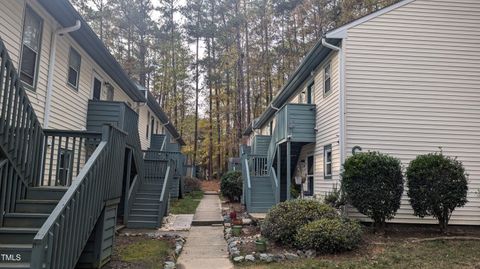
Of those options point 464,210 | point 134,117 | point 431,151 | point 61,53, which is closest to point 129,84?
point 134,117

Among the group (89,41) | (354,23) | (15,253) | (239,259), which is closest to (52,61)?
(89,41)

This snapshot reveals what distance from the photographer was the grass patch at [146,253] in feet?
22.9

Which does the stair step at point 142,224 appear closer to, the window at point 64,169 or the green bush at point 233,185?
the window at point 64,169

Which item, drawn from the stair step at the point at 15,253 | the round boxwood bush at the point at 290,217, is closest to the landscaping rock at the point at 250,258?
the round boxwood bush at the point at 290,217

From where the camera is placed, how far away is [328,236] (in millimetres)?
7578

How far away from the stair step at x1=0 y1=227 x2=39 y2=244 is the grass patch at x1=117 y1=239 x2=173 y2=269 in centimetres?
239

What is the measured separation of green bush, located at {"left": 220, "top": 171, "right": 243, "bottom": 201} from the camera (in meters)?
19.1

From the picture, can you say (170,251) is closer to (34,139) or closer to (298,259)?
(298,259)

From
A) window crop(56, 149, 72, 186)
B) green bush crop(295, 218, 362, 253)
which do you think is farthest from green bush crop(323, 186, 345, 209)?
window crop(56, 149, 72, 186)

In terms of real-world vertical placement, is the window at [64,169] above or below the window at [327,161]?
below

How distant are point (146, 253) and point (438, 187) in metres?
6.89

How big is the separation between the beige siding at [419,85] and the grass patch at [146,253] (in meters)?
5.80

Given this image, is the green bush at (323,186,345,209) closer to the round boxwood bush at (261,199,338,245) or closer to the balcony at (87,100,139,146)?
the round boxwood bush at (261,199,338,245)

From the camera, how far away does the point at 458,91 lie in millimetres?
11117
